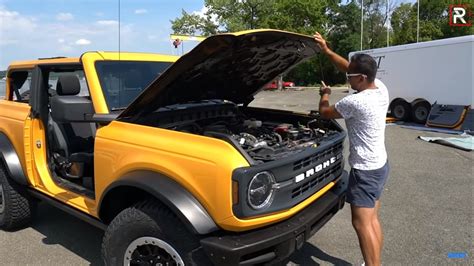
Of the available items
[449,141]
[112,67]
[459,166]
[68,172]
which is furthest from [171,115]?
[449,141]

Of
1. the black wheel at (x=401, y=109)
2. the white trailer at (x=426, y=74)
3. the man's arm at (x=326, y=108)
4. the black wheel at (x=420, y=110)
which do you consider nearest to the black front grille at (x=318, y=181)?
the man's arm at (x=326, y=108)

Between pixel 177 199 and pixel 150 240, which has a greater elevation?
pixel 177 199

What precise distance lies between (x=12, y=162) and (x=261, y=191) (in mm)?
2970

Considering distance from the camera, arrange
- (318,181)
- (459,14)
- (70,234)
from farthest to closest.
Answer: (459,14) → (70,234) → (318,181)

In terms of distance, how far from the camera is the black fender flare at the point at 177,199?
7.97 ft

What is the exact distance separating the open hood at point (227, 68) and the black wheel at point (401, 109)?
11519mm

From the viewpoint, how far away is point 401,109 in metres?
14.7

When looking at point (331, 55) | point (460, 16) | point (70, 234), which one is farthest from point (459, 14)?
point (70, 234)

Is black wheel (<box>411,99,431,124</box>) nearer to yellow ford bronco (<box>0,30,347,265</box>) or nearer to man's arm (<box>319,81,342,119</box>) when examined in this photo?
yellow ford bronco (<box>0,30,347,265</box>)

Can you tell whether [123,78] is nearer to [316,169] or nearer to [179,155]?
[179,155]

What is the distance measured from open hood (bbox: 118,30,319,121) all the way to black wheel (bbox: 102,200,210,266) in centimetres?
80

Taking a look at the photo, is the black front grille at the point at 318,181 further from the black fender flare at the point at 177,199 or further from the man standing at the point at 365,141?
the black fender flare at the point at 177,199

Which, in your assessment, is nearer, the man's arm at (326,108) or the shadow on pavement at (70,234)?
the man's arm at (326,108)

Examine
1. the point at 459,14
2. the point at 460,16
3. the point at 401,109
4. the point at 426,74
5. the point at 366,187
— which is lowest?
the point at 366,187
